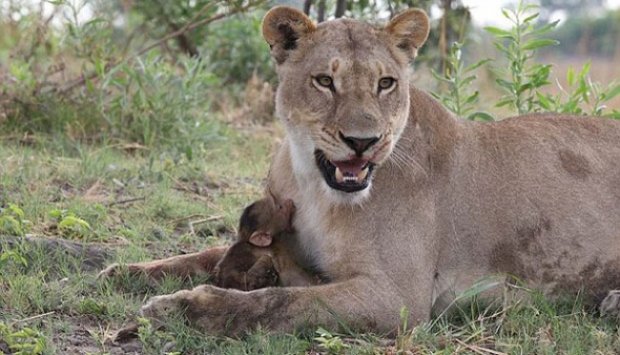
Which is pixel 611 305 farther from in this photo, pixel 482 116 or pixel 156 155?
pixel 156 155

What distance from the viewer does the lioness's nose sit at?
12.7 ft

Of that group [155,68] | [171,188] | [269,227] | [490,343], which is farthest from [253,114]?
[490,343]

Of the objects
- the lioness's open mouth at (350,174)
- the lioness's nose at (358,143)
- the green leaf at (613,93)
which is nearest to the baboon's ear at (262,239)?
the lioness's open mouth at (350,174)

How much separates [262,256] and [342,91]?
29.2 inches

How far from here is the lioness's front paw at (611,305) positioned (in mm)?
4238

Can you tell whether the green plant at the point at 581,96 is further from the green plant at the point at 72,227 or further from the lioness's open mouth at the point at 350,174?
the green plant at the point at 72,227

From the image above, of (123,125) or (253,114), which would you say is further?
(253,114)

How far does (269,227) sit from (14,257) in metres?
0.97

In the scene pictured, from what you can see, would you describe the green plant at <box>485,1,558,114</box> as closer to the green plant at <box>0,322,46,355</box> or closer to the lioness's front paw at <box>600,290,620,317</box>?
the lioness's front paw at <box>600,290,620,317</box>

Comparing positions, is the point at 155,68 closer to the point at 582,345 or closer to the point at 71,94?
the point at 71,94

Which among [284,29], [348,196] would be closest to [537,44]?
[284,29]

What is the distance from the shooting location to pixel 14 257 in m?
4.23

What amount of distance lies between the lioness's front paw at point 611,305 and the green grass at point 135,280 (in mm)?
53

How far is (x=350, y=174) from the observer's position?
3.99 m
